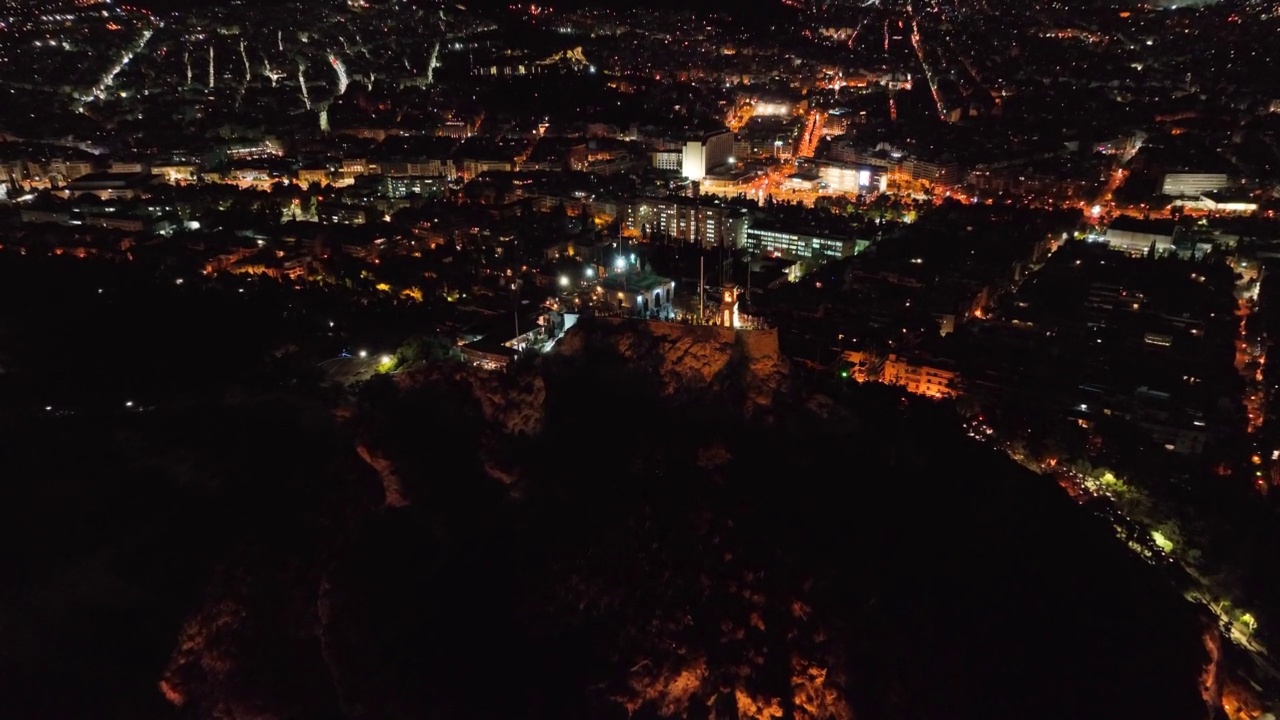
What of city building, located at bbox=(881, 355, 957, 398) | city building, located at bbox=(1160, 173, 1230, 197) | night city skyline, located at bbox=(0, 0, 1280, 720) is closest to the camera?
night city skyline, located at bbox=(0, 0, 1280, 720)

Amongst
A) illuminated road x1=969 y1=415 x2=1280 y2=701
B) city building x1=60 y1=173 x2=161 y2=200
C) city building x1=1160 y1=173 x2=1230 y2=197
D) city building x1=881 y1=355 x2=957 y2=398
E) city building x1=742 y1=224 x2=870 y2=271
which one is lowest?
illuminated road x1=969 y1=415 x2=1280 y2=701

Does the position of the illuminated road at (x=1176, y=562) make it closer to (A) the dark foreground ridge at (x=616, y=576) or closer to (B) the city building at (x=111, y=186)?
(A) the dark foreground ridge at (x=616, y=576)

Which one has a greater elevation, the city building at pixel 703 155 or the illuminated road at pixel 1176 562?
the city building at pixel 703 155

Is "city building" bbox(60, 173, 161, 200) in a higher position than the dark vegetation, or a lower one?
higher

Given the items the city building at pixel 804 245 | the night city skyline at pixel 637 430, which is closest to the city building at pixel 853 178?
the night city skyline at pixel 637 430

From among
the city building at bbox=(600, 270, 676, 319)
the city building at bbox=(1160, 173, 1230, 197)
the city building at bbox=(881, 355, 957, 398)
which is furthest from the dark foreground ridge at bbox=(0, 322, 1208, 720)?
the city building at bbox=(1160, 173, 1230, 197)

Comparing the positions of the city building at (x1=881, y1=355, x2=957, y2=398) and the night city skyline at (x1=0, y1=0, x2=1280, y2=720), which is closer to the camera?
the night city skyline at (x1=0, y1=0, x2=1280, y2=720)

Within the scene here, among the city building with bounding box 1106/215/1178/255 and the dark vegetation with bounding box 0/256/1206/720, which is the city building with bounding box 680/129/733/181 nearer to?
the city building with bounding box 1106/215/1178/255

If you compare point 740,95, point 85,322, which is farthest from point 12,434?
point 740,95

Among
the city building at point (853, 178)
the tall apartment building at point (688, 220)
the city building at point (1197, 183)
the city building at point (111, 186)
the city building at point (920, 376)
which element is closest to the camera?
the city building at point (920, 376)

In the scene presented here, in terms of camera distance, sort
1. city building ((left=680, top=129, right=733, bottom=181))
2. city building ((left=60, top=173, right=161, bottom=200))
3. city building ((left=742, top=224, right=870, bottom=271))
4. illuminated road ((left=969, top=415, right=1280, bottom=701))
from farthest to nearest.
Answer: city building ((left=680, top=129, right=733, bottom=181)), city building ((left=60, top=173, right=161, bottom=200)), city building ((left=742, top=224, right=870, bottom=271)), illuminated road ((left=969, top=415, right=1280, bottom=701))
